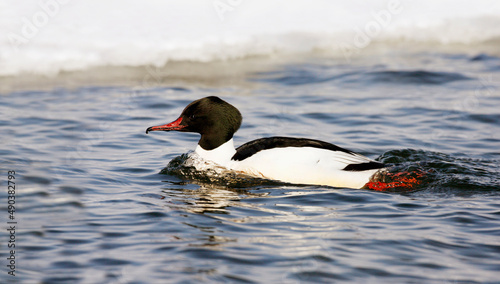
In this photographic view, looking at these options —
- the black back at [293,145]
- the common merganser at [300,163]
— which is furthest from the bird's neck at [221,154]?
the black back at [293,145]

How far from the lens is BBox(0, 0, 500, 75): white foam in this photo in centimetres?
1073

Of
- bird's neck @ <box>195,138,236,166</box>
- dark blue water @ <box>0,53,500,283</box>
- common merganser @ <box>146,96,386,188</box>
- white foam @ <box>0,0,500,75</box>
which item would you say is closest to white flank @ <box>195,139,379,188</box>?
common merganser @ <box>146,96,386,188</box>

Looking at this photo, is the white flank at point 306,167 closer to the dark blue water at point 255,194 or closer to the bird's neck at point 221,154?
the dark blue water at point 255,194

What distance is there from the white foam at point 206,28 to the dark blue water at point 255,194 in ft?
2.55

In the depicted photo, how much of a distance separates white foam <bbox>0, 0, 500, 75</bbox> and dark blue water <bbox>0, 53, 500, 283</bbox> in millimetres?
777

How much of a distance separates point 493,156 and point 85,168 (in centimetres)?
478

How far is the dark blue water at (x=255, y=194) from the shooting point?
14.5 ft

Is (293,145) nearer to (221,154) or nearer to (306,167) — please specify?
(306,167)

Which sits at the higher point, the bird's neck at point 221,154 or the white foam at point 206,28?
the white foam at point 206,28

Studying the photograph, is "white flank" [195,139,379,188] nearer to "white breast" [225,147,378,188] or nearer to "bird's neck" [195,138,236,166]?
"white breast" [225,147,378,188]

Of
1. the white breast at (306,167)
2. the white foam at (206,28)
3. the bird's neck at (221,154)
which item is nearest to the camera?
the white breast at (306,167)

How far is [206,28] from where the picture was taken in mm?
11805

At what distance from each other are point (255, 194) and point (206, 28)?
6.25 meters

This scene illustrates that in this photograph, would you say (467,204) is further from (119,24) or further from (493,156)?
(119,24)
